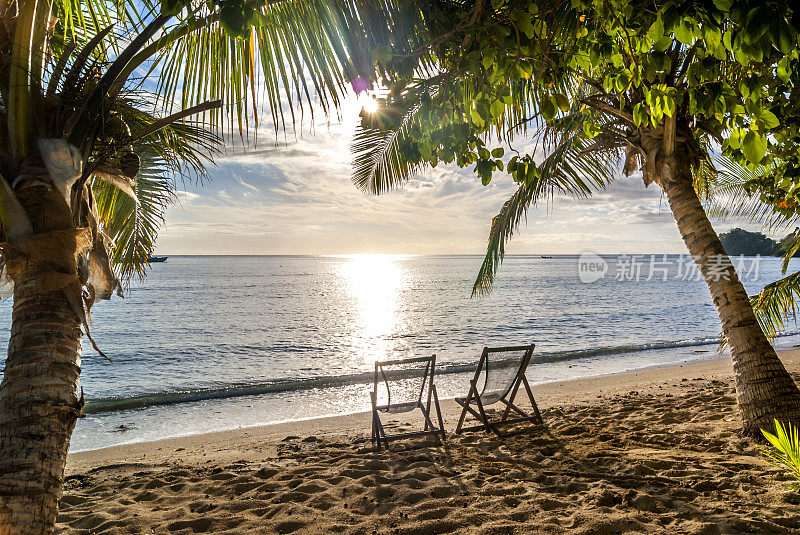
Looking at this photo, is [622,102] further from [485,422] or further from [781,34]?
[485,422]

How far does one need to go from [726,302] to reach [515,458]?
7.58ft

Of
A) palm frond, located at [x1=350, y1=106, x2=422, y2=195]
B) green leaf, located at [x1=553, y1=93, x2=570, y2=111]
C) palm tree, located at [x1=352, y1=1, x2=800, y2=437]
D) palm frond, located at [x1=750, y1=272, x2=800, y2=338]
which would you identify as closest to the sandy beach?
palm tree, located at [x1=352, y1=1, x2=800, y2=437]

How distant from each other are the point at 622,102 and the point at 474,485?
334cm

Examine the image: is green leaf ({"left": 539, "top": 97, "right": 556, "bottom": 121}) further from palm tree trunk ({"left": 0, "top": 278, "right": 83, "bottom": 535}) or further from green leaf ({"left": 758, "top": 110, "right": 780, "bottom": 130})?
palm tree trunk ({"left": 0, "top": 278, "right": 83, "bottom": 535})

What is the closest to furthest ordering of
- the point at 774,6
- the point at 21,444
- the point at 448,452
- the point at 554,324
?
the point at 774,6 → the point at 21,444 → the point at 448,452 → the point at 554,324

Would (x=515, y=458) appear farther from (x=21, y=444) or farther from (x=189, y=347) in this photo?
(x=189, y=347)

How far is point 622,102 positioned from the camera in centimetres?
373

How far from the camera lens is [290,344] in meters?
16.5

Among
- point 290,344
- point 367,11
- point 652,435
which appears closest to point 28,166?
point 367,11

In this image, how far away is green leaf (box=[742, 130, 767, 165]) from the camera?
1346 millimetres

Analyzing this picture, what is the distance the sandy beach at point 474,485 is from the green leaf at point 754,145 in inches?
91.9

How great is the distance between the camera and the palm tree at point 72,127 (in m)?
1.71

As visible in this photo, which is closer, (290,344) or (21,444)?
(21,444)

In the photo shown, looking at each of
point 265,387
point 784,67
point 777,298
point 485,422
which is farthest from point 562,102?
point 265,387
